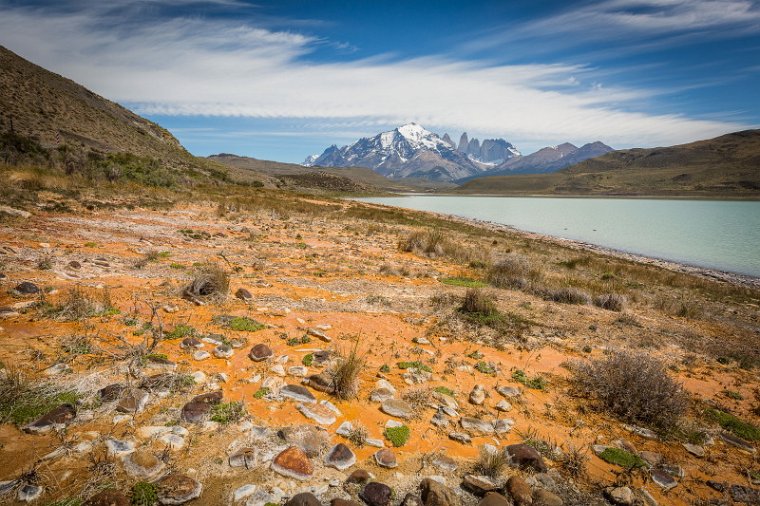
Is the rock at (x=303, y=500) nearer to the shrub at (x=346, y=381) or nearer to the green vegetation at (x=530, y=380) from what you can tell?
the shrub at (x=346, y=381)

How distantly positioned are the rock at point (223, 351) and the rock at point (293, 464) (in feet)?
8.22

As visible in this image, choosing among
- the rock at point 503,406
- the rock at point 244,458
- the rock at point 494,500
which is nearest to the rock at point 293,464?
the rock at point 244,458

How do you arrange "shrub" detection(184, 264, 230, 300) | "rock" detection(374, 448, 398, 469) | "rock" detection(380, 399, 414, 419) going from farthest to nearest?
"shrub" detection(184, 264, 230, 300) < "rock" detection(380, 399, 414, 419) < "rock" detection(374, 448, 398, 469)

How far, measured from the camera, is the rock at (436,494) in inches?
141

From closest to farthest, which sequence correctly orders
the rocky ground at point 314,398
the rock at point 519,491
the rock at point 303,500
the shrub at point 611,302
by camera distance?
the rock at point 303,500, the rocky ground at point 314,398, the rock at point 519,491, the shrub at point 611,302

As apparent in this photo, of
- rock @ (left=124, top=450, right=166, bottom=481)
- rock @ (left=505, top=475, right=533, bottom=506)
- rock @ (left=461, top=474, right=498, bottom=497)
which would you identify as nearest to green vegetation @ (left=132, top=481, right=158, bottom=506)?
rock @ (left=124, top=450, right=166, bottom=481)

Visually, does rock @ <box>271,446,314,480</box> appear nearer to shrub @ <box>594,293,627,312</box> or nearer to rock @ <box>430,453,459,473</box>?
rock @ <box>430,453,459,473</box>

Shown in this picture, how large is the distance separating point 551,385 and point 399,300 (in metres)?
4.85

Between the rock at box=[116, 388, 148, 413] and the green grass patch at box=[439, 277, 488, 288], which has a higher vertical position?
the rock at box=[116, 388, 148, 413]

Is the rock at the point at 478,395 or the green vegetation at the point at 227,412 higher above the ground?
the green vegetation at the point at 227,412

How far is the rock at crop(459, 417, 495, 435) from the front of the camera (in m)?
5.06

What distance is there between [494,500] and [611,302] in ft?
37.1

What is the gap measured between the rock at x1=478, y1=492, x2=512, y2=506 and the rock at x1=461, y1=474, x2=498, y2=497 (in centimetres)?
14

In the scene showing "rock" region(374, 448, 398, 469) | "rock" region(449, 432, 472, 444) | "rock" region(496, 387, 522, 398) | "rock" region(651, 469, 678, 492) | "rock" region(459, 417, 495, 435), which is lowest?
"rock" region(651, 469, 678, 492)
